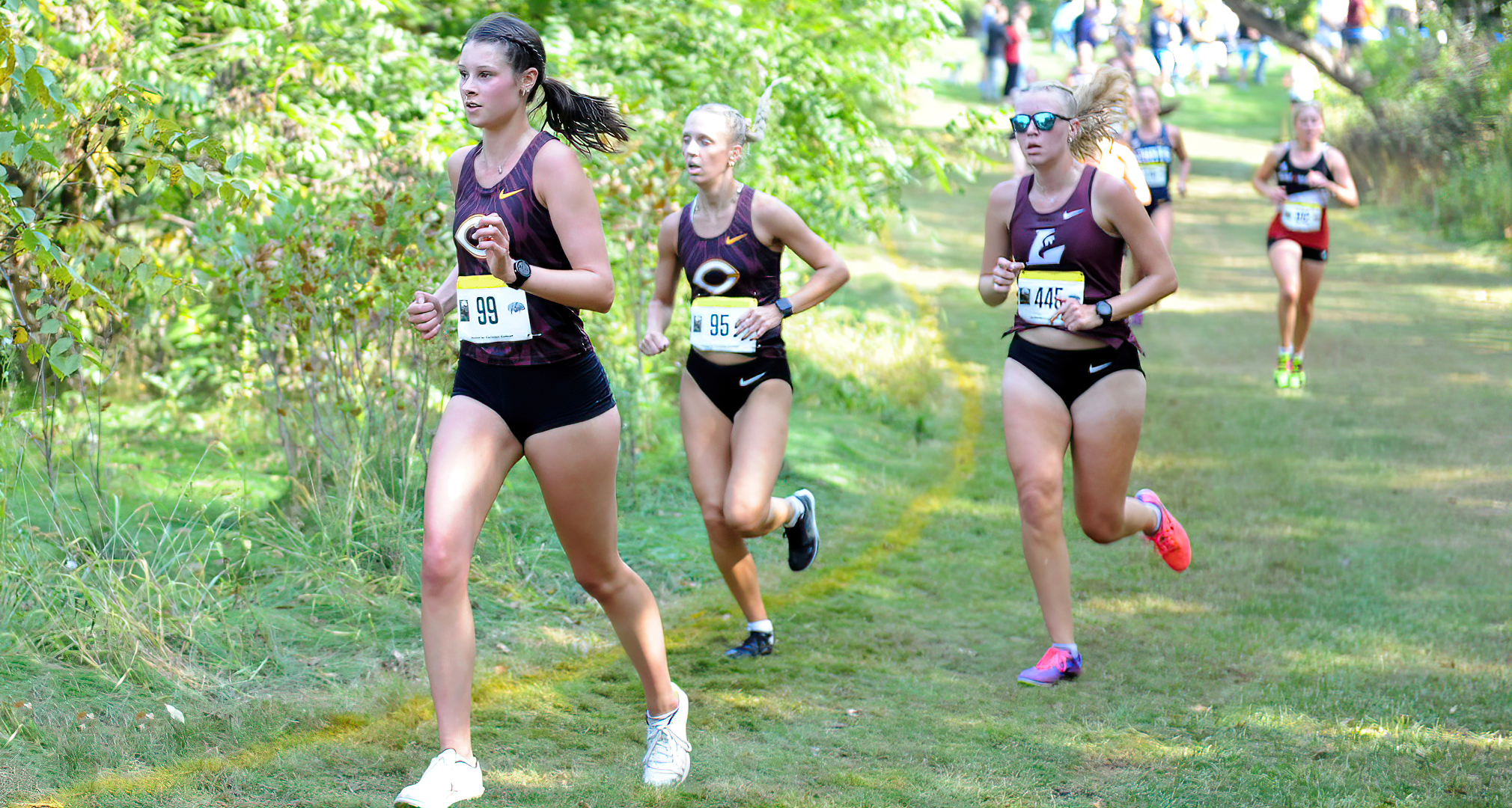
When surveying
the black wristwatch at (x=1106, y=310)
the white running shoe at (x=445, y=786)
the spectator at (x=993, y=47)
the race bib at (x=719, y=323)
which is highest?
the spectator at (x=993, y=47)

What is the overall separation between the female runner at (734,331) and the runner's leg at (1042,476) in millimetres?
757

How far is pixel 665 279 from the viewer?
5.07 metres

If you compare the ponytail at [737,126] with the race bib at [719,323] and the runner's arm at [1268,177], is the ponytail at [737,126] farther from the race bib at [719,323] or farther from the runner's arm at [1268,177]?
the runner's arm at [1268,177]

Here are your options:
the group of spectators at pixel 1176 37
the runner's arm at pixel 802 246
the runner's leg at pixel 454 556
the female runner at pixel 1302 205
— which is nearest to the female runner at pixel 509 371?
the runner's leg at pixel 454 556

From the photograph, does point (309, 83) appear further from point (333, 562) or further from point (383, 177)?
point (333, 562)

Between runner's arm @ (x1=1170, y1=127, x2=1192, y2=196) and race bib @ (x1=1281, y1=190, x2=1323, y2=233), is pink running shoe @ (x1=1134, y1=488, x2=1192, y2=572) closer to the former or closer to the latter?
race bib @ (x1=1281, y1=190, x2=1323, y2=233)

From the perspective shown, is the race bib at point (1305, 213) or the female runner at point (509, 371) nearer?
the female runner at point (509, 371)

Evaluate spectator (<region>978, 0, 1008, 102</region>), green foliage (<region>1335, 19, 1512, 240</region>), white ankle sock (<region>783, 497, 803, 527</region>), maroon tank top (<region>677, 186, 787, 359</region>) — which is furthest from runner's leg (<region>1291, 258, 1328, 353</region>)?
spectator (<region>978, 0, 1008, 102</region>)

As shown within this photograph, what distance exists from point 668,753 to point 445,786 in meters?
0.68

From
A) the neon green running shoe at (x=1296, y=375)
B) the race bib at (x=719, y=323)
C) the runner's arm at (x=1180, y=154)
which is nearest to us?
the race bib at (x=719, y=323)

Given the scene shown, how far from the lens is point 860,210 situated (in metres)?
8.40

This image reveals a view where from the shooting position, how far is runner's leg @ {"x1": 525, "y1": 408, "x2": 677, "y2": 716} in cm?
348

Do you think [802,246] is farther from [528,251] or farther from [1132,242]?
[528,251]

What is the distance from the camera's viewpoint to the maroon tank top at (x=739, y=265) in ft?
Result: 15.7
